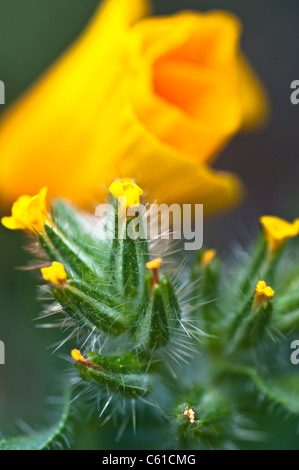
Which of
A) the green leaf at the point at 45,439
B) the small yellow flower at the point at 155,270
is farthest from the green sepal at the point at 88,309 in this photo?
the green leaf at the point at 45,439

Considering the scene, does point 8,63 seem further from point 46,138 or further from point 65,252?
point 65,252

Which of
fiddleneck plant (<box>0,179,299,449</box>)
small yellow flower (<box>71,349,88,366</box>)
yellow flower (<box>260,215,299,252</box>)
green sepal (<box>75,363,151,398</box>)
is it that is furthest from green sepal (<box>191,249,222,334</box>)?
small yellow flower (<box>71,349,88,366</box>)

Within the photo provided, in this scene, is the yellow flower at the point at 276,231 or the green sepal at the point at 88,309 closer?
the green sepal at the point at 88,309

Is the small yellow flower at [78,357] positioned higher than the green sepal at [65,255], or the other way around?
A: the green sepal at [65,255]

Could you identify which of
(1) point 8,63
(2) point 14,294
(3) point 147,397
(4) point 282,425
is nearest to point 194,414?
(3) point 147,397

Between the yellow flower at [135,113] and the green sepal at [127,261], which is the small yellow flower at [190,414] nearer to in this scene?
the green sepal at [127,261]

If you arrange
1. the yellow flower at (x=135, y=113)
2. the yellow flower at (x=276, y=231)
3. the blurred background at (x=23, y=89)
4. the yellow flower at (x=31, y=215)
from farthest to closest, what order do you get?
the blurred background at (x=23, y=89) → the yellow flower at (x=135, y=113) → the yellow flower at (x=276, y=231) → the yellow flower at (x=31, y=215)
